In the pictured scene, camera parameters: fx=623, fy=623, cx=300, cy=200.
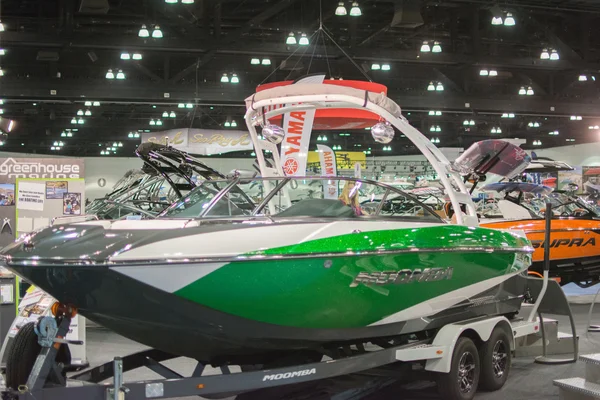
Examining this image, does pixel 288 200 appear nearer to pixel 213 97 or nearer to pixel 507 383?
pixel 507 383

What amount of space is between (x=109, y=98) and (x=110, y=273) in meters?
13.1

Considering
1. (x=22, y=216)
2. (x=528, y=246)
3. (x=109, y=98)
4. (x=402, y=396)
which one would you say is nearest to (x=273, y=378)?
(x=402, y=396)

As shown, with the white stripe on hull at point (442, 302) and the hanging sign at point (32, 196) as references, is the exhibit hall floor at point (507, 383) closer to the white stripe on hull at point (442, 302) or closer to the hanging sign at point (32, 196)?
the white stripe on hull at point (442, 302)

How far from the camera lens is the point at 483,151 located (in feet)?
19.4

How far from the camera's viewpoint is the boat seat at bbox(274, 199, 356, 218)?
13.1 feet

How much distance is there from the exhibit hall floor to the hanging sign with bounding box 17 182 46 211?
149cm

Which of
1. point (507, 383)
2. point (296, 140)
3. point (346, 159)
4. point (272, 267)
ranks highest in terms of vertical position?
point (346, 159)

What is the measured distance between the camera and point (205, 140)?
1936cm

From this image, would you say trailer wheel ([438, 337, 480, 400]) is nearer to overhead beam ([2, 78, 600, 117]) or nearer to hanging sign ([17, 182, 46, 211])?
hanging sign ([17, 182, 46, 211])

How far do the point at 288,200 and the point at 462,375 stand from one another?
5.75ft

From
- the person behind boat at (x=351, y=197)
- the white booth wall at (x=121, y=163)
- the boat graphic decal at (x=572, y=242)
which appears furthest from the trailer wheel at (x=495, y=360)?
the white booth wall at (x=121, y=163)

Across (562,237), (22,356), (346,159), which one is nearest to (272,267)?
(22,356)

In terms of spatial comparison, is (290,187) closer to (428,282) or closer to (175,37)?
(428,282)

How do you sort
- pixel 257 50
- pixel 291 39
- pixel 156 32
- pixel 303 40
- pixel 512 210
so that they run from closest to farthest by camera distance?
pixel 512 210 < pixel 156 32 < pixel 303 40 < pixel 291 39 < pixel 257 50
